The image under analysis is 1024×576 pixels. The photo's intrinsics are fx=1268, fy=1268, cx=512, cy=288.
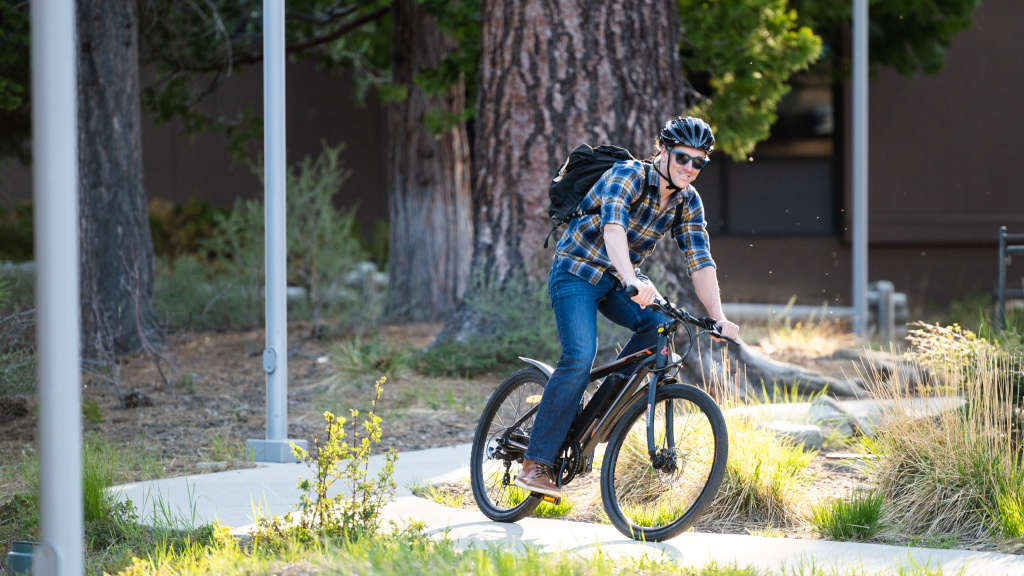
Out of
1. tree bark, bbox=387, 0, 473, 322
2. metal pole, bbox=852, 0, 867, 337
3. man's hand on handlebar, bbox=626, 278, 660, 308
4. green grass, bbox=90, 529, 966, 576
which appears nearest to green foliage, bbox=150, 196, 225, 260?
tree bark, bbox=387, 0, 473, 322

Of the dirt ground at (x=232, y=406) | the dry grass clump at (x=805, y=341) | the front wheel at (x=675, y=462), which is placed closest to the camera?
the front wheel at (x=675, y=462)

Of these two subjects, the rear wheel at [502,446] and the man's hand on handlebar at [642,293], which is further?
the rear wheel at [502,446]

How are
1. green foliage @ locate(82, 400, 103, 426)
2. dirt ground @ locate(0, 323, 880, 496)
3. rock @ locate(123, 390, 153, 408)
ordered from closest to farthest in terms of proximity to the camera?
1. dirt ground @ locate(0, 323, 880, 496)
2. green foliage @ locate(82, 400, 103, 426)
3. rock @ locate(123, 390, 153, 408)

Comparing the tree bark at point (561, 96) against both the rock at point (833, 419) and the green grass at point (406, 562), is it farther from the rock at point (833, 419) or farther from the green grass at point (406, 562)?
the green grass at point (406, 562)

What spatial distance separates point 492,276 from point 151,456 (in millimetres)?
3654

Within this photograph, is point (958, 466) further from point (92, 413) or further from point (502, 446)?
point (92, 413)

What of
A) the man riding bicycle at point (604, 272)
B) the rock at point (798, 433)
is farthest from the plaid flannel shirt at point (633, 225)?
the rock at point (798, 433)

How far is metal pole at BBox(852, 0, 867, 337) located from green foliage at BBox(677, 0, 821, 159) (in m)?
0.92

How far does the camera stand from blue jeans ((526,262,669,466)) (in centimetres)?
504

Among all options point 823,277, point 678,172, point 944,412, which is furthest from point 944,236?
point 678,172

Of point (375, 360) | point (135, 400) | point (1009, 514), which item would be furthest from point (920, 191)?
point (1009, 514)

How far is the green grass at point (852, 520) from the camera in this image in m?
5.12

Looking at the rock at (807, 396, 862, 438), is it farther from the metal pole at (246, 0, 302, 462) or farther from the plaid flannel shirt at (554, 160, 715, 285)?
the metal pole at (246, 0, 302, 462)

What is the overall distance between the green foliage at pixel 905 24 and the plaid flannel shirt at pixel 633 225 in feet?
31.1
